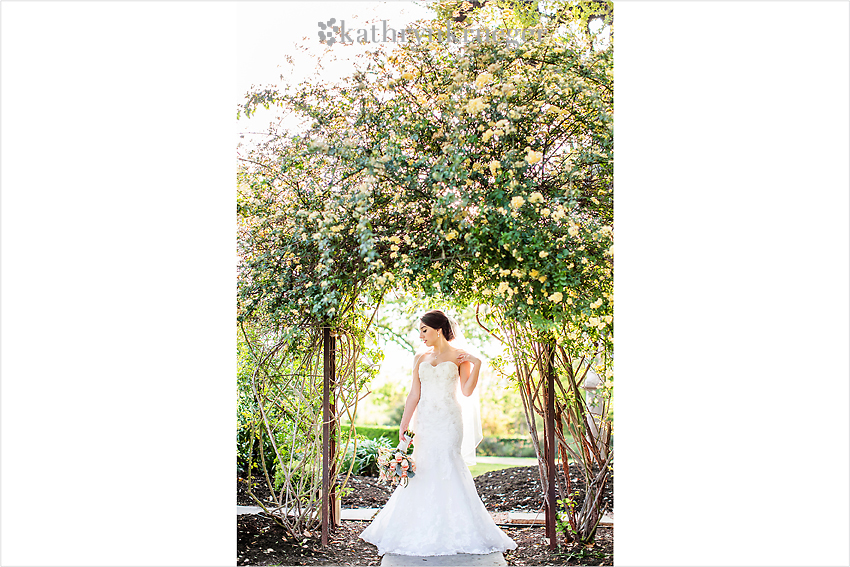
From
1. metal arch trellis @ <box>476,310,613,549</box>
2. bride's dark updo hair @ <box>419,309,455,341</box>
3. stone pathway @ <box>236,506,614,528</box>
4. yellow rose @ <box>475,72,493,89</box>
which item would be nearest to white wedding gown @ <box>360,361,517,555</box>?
bride's dark updo hair @ <box>419,309,455,341</box>

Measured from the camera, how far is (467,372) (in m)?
4.20

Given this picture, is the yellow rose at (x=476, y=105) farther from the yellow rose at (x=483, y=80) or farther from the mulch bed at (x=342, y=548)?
the mulch bed at (x=342, y=548)

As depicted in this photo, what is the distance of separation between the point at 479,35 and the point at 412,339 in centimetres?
628

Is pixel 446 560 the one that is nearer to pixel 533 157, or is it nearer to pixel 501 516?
pixel 501 516

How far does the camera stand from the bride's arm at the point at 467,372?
163 inches

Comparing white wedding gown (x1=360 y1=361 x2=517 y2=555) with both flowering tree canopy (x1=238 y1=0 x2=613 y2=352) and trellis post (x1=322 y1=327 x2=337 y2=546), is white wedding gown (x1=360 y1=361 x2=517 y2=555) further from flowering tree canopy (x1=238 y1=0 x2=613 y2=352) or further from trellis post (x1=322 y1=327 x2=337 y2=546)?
flowering tree canopy (x1=238 y1=0 x2=613 y2=352)

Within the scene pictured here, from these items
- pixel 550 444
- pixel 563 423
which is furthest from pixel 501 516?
pixel 550 444

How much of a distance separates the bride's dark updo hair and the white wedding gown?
0.23 meters

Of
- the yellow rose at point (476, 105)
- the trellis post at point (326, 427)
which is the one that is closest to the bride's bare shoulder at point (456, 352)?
the trellis post at point (326, 427)
